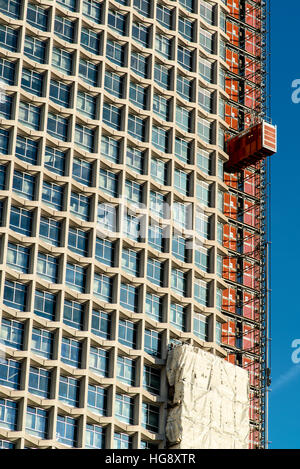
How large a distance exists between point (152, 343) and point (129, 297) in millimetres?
5068

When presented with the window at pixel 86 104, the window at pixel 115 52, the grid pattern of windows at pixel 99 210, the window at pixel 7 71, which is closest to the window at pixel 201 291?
the grid pattern of windows at pixel 99 210

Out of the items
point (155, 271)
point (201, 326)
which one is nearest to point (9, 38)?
point (155, 271)

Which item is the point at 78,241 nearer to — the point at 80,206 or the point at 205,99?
the point at 80,206

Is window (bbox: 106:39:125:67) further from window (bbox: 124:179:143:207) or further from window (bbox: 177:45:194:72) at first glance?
window (bbox: 124:179:143:207)

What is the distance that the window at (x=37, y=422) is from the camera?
10006 cm

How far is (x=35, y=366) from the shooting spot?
334ft

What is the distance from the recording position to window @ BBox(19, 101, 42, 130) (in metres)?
109

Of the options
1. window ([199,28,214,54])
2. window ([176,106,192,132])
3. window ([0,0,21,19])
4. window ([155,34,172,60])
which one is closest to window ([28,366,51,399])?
window ([176,106,192,132])

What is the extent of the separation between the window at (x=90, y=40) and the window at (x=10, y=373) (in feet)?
114

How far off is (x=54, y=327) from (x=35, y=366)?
4.03 metres

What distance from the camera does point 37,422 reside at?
330 ft
